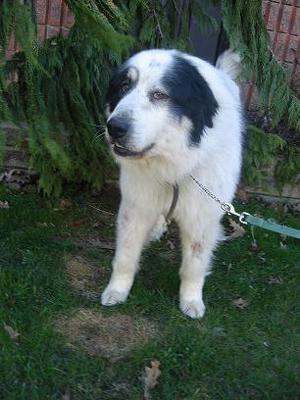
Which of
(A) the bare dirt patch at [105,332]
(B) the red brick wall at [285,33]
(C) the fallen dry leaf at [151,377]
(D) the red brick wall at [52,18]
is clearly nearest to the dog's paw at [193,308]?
(A) the bare dirt patch at [105,332]

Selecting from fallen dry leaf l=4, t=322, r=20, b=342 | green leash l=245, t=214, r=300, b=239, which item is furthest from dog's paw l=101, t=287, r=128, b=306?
green leash l=245, t=214, r=300, b=239

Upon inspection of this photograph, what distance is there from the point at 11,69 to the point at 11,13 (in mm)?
768

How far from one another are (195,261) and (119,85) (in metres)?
1.10

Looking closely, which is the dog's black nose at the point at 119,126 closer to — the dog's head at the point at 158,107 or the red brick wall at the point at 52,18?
the dog's head at the point at 158,107

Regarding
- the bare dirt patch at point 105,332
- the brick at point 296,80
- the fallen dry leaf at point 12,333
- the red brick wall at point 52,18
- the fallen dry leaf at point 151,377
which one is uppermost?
the red brick wall at point 52,18

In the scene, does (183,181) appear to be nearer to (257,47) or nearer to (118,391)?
(118,391)

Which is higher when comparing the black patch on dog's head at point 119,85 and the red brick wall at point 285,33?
the black patch on dog's head at point 119,85

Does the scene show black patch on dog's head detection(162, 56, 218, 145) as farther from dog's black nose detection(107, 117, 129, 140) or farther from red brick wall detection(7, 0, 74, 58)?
red brick wall detection(7, 0, 74, 58)

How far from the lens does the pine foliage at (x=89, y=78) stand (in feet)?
9.32

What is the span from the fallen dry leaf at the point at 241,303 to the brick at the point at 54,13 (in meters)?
3.14

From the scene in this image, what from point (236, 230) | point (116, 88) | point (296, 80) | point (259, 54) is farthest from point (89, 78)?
point (296, 80)

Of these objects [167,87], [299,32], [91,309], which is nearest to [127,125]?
[167,87]

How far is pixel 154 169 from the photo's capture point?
2855 millimetres

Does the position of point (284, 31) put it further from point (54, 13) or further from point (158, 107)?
point (158, 107)
